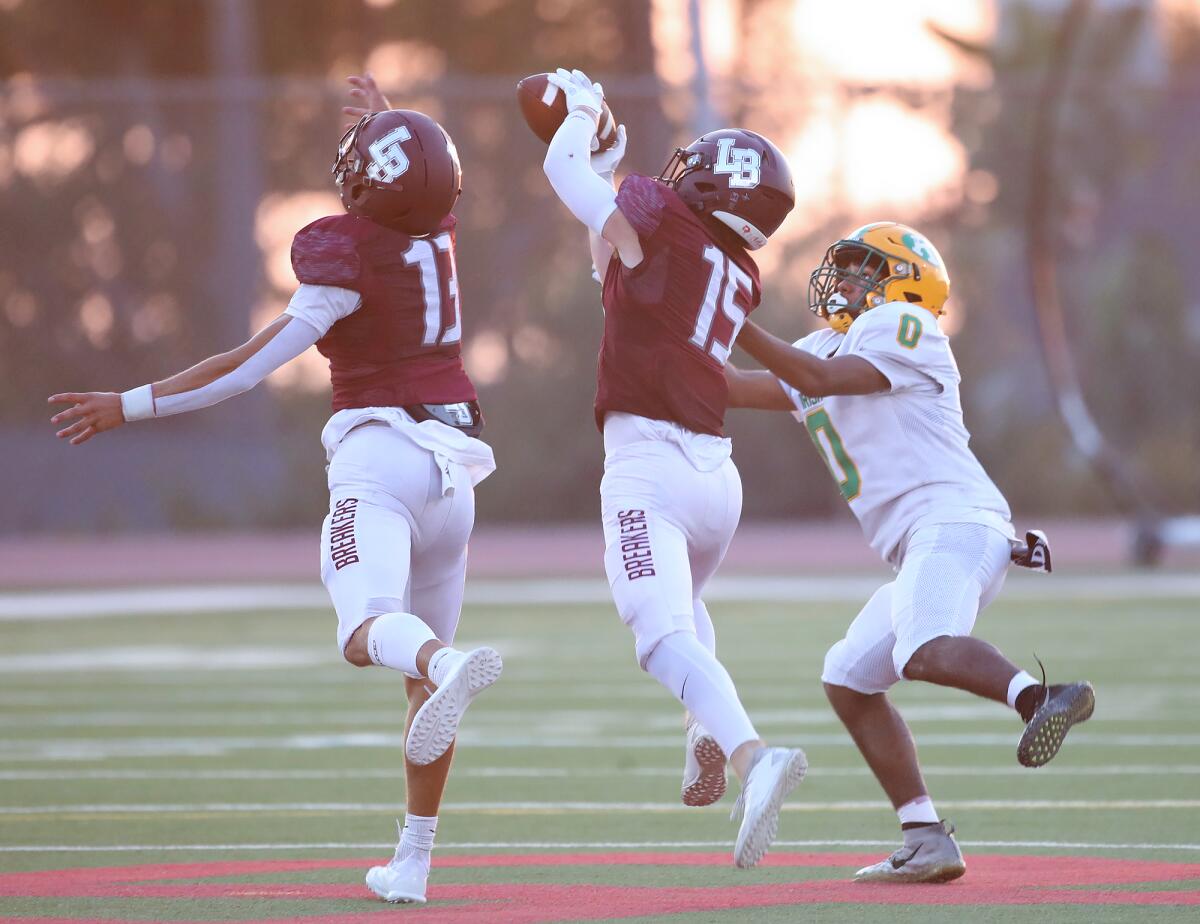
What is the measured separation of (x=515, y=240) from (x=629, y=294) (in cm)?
1908

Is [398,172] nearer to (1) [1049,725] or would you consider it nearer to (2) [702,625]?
(2) [702,625]

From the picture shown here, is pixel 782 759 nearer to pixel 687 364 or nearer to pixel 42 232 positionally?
pixel 687 364

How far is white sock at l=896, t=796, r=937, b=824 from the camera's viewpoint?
6074 mm

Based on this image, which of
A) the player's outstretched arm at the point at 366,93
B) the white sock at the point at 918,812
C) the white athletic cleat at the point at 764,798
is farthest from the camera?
the player's outstretched arm at the point at 366,93

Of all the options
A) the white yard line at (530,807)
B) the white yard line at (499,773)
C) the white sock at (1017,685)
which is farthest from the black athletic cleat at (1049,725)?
the white yard line at (499,773)

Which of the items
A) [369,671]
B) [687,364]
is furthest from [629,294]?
[369,671]

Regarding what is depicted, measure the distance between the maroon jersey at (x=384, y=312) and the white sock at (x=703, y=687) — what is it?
1033 mm

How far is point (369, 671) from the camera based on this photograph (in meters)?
12.8

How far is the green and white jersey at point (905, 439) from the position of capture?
6113 mm

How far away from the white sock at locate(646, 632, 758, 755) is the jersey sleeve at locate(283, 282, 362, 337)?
1.28 metres

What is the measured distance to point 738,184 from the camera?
576 cm

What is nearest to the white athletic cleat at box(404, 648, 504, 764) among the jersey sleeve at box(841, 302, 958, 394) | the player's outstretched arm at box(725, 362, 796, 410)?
the player's outstretched arm at box(725, 362, 796, 410)

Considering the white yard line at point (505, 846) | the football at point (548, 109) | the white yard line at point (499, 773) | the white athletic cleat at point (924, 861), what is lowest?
the white yard line at point (499, 773)

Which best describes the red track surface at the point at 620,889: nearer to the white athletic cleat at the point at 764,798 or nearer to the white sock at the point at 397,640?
the white athletic cleat at the point at 764,798
